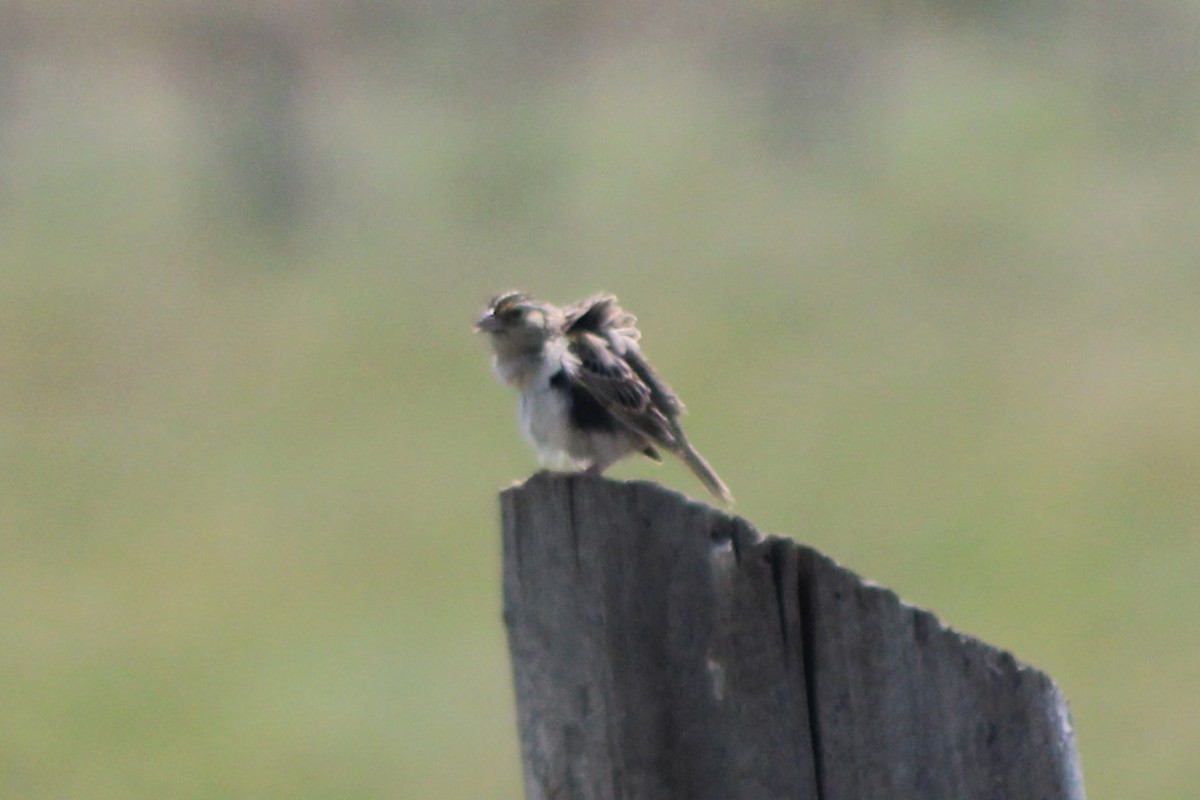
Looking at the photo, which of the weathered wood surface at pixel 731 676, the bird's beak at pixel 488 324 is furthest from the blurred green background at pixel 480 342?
the weathered wood surface at pixel 731 676

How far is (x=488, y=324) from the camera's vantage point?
241 inches

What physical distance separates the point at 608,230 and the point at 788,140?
291cm

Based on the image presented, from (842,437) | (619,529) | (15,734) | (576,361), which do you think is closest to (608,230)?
(842,437)

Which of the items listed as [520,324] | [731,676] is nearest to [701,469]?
[520,324]

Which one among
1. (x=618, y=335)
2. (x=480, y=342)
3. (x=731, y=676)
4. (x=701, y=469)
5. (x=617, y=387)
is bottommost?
(x=731, y=676)

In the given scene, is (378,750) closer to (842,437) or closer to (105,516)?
(105,516)

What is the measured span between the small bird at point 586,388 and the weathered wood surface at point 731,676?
8.73 feet

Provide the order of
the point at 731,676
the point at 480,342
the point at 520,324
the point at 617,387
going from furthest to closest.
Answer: the point at 480,342
the point at 520,324
the point at 617,387
the point at 731,676

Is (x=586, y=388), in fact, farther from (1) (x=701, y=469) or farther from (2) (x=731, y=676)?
(2) (x=731, y=676)

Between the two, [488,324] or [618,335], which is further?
[488,324]

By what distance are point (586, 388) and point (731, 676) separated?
3.12m

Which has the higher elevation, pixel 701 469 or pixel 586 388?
pixel 586 388

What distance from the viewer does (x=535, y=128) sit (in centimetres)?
1984

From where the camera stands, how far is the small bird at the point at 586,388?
5.65m
